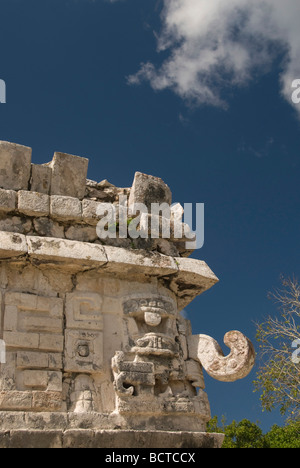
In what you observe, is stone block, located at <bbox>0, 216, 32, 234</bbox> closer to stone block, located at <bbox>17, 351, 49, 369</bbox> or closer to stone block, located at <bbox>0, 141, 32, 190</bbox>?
stone block, located at <bbox>0, 141, 32, 190</bbox>

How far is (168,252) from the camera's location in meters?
7.13

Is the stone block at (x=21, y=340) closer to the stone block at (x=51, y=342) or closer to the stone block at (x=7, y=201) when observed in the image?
the stone block at (x=51, y=342)

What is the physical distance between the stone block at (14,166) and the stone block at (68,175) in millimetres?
329

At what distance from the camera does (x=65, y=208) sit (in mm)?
6793

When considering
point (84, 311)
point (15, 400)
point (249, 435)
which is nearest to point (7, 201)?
point (84, 311)

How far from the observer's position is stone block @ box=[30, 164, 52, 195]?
6.94 m

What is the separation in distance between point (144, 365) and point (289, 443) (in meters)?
13.4

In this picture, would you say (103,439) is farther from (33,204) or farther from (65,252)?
(33,204)

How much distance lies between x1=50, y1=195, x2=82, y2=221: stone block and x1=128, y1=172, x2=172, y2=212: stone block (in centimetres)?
80

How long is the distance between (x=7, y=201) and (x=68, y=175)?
0.91 metres

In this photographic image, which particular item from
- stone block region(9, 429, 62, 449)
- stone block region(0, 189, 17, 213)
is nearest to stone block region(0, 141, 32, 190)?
stone block region(0, 189, 17, 213)

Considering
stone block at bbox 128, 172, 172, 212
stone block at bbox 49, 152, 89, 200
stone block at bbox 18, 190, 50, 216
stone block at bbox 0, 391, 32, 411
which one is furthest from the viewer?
stone block at bbox 128, 172, 172, 212

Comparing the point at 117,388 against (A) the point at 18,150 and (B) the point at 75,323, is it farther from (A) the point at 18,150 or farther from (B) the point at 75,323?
(A) the point at 18,150
